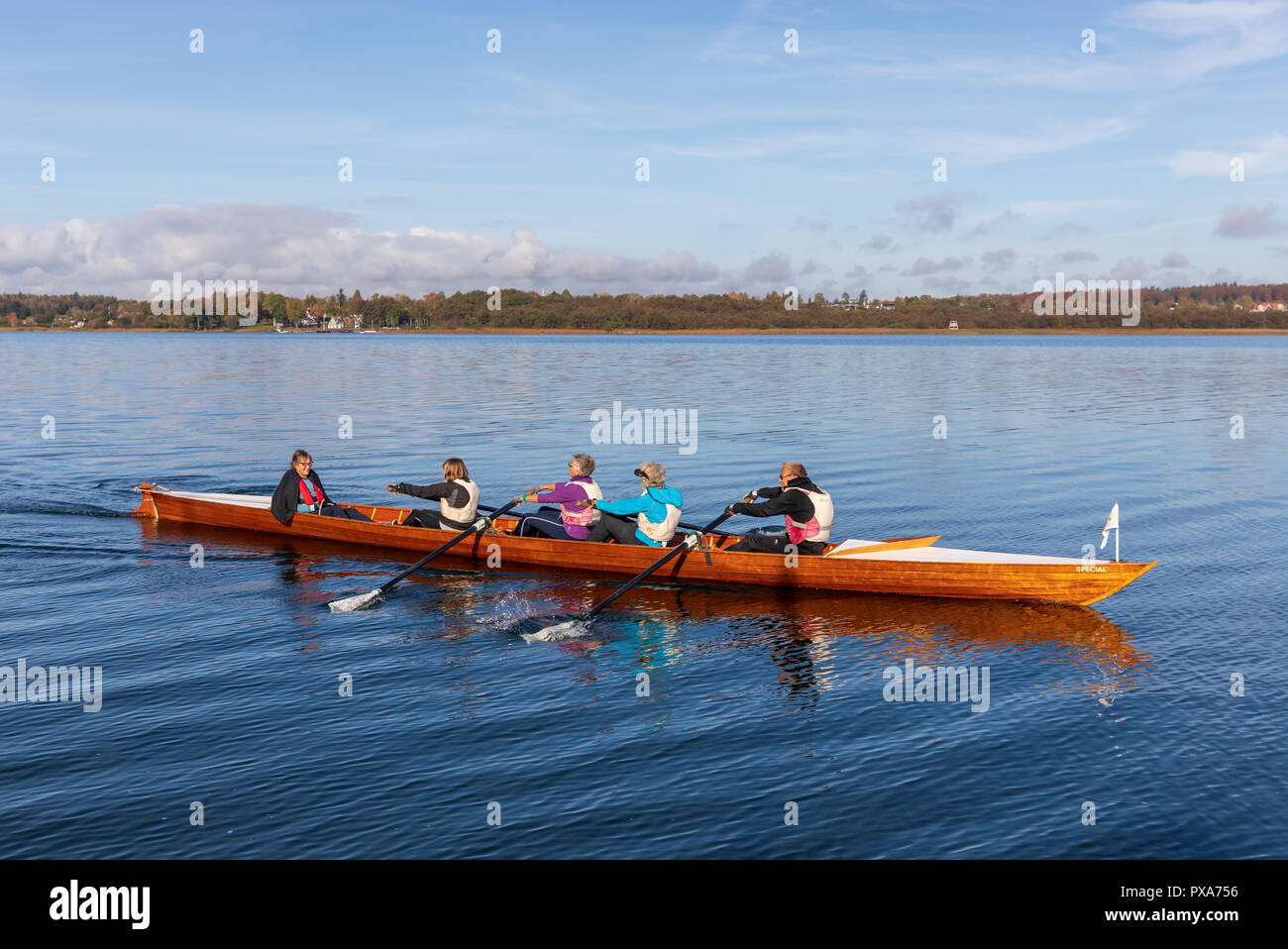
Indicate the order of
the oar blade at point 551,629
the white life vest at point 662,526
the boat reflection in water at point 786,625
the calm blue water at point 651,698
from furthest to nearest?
the white life vest at point 662,526
the oar blade at point 551,629
the boat reflection in water at point 786,625
the calm blue water at point 651,698

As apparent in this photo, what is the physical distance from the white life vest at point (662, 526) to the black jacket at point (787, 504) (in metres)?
1.30

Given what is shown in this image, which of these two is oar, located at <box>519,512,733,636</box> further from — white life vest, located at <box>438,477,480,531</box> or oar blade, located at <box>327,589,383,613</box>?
white life vest, located at <box>438,477,480,531</box>

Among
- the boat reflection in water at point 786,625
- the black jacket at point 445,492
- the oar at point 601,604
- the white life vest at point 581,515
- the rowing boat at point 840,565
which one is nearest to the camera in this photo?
the boat reflection in water at point 786,625

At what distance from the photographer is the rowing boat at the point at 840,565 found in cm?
1556

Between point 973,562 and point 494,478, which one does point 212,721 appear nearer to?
point 973,562

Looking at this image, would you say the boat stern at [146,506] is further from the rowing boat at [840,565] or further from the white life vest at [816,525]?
the white life vest at [816,525]

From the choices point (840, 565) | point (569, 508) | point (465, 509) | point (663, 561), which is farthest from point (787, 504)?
point (465, 509)

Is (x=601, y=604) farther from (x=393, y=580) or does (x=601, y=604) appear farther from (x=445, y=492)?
(x=445, y=492)

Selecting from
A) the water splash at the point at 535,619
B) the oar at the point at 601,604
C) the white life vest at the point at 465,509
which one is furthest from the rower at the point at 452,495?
the oar at the point at 601,604

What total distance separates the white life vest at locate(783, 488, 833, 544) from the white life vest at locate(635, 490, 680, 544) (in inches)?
74.1

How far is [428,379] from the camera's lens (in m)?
73.9

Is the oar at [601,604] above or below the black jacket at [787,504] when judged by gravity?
below
